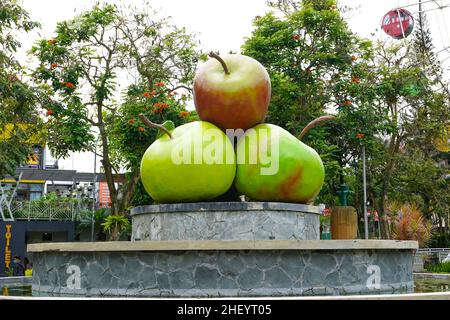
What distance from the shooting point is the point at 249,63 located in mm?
10398

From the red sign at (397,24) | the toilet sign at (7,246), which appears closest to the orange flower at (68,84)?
the toilet sign at (7,246)

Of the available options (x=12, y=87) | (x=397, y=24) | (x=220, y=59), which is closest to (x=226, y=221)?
(x=220, y=59)

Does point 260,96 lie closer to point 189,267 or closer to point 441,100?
point 189,267

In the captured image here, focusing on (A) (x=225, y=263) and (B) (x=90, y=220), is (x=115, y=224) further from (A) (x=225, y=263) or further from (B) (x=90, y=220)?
(B) (x=90, y=220)

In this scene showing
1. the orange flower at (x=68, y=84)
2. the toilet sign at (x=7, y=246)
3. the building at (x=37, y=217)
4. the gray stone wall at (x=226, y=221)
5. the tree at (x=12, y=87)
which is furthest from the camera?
the building at (x=37, y=217)

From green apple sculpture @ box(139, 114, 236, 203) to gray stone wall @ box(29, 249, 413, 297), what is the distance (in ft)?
5.83

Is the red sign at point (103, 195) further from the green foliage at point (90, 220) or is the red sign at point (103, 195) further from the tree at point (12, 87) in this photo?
the tree at point (12, 87)

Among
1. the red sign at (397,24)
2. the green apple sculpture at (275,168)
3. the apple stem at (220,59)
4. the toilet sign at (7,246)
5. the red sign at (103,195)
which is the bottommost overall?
the toilet sign at (7,246)

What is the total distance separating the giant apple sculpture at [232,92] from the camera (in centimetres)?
1020

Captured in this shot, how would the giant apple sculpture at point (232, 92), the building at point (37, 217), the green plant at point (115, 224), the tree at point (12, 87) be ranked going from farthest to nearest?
the building at point (37, 217) → the green plant at point (115, 224) → the tree at point (12, 87) → the giant apple sculpture at point (232, 92)

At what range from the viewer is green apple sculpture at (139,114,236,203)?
9.63 m

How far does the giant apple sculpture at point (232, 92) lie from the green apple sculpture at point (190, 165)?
417 millimetres

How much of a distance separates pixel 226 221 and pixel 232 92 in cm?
226

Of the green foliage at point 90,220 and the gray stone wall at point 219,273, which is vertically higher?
the green foliage at point 90,220
